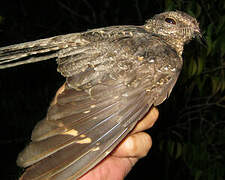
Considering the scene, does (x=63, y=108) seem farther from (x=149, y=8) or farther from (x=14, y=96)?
(x=149, y=8)

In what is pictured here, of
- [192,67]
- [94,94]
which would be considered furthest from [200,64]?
[94,94]

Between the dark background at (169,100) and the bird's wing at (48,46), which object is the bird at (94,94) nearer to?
the bird's wing at (48,46)

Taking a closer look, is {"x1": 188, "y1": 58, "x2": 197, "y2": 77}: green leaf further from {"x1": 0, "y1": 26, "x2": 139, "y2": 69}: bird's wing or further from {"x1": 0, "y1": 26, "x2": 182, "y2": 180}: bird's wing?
{"x1": 0, "y1": 26, "x2": 139, "y2": 69}: bird's wing

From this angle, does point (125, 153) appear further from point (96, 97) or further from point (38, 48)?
point (38, 48)

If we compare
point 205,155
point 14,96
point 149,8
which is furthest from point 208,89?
point 14,96

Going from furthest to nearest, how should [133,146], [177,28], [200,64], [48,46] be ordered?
1. [200,64]
2. [177,28]
3. [48,46]
4. [133,146]

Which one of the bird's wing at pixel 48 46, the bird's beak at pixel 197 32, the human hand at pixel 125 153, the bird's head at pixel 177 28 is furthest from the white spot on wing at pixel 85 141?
the bird's beak at pixel 197 32
